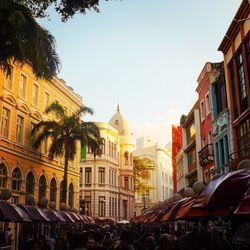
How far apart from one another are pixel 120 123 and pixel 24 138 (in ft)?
149

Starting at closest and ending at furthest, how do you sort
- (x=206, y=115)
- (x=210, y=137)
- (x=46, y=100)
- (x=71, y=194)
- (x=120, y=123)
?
(x=210, y=137), (x=206, y=115), (x=46, y=100), (x=71, y=194), (x=120, y=123)

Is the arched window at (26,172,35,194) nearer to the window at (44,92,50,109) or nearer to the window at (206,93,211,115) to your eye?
the window at (44,92,50,109)

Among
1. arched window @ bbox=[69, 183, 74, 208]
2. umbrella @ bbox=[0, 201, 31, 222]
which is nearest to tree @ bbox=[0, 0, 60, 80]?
umbrella @ bbox=[0, 201, 31, 222]

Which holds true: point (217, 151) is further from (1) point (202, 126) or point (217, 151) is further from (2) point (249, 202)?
(2) point (249, 202)

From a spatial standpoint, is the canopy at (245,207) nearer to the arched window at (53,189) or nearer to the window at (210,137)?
the window at (210,137)

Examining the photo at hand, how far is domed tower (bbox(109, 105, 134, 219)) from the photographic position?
71.6 metres

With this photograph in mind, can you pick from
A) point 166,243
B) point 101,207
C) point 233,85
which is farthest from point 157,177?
point 166,243

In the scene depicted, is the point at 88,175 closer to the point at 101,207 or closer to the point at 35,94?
the point at 101,207

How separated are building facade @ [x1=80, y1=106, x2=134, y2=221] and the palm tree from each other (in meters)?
24.5

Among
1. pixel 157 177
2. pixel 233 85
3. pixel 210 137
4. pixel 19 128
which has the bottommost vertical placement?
pixel 210 137

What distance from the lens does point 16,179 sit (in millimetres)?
31750

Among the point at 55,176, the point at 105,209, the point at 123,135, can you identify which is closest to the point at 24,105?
the point at 55,176

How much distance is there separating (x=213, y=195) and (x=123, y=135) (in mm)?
70023

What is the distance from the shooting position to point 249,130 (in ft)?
68.9
